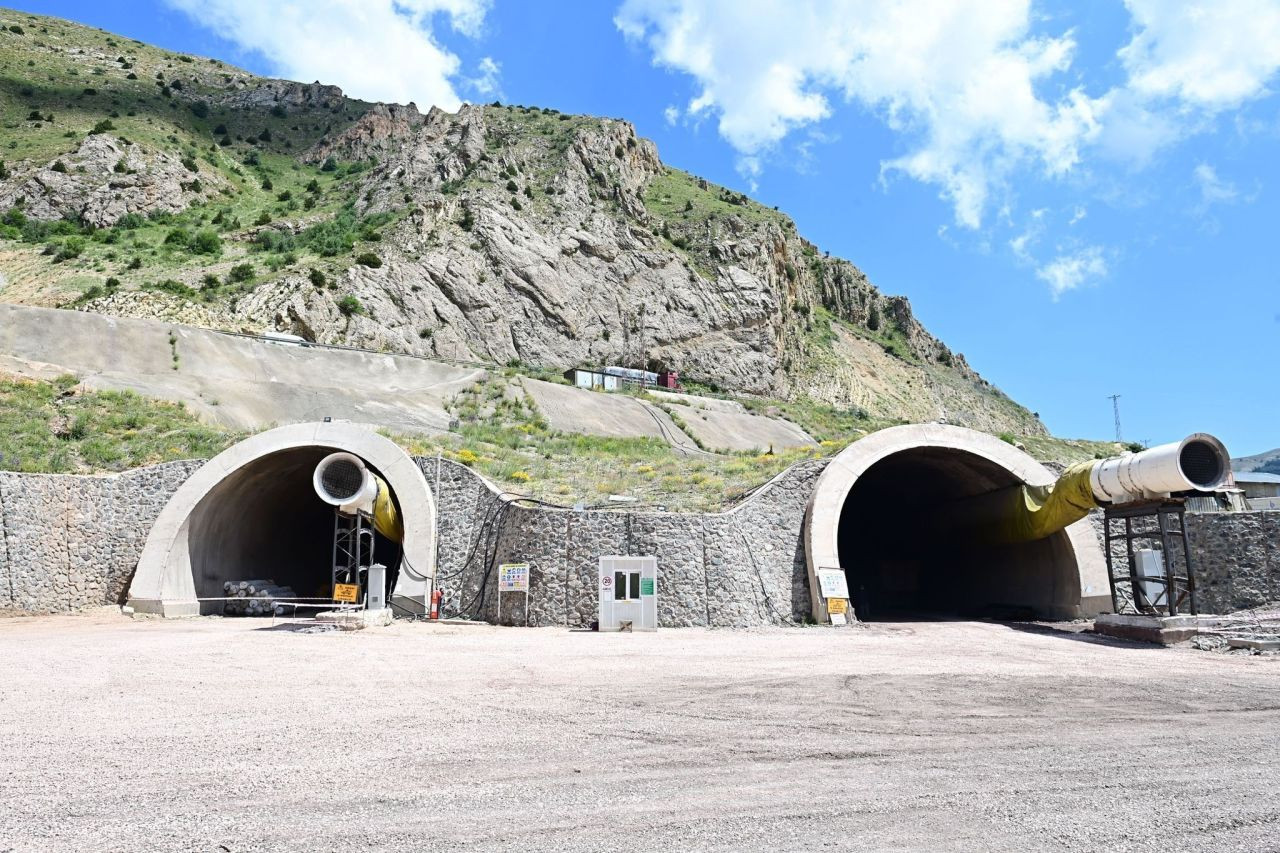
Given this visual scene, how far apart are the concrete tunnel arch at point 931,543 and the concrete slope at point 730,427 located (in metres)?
15.8

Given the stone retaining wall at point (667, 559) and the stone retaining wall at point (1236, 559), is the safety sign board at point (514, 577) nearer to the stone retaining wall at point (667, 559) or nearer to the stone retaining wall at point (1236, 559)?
the stone retaining wall at point (667, 559)

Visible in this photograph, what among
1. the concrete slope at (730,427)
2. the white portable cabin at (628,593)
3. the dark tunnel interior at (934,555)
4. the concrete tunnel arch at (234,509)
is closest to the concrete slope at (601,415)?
the concrete slope at (730,427)

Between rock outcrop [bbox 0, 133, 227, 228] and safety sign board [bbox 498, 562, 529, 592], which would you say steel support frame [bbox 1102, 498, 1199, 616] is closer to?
safety sign board [bbox 498, 562, 529, 592]

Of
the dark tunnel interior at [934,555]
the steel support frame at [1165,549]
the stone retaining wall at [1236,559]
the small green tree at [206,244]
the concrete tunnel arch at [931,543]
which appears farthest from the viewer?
the small green tree at [206,244]

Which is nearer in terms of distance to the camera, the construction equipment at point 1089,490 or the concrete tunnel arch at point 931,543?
the construction equipment at point 1089,490

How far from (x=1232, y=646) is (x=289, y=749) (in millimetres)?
17202

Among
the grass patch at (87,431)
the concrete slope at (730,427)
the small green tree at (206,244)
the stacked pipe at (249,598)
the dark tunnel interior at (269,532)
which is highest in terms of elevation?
the small green tree at (206,244)

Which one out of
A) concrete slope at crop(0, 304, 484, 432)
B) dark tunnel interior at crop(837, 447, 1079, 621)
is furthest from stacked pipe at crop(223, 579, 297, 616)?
dark tunnel interior at crop(837, 447, 1079, 621)

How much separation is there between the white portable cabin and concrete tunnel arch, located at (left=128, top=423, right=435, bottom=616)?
595 centimetres

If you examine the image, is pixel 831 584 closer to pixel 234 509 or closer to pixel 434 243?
pixel 234 509

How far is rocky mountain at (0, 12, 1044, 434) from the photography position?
200ft

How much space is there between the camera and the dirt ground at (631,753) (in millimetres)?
5391

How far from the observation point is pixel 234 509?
85.1ft

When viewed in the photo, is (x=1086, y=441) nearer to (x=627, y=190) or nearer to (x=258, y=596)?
(x=627, y=190)
